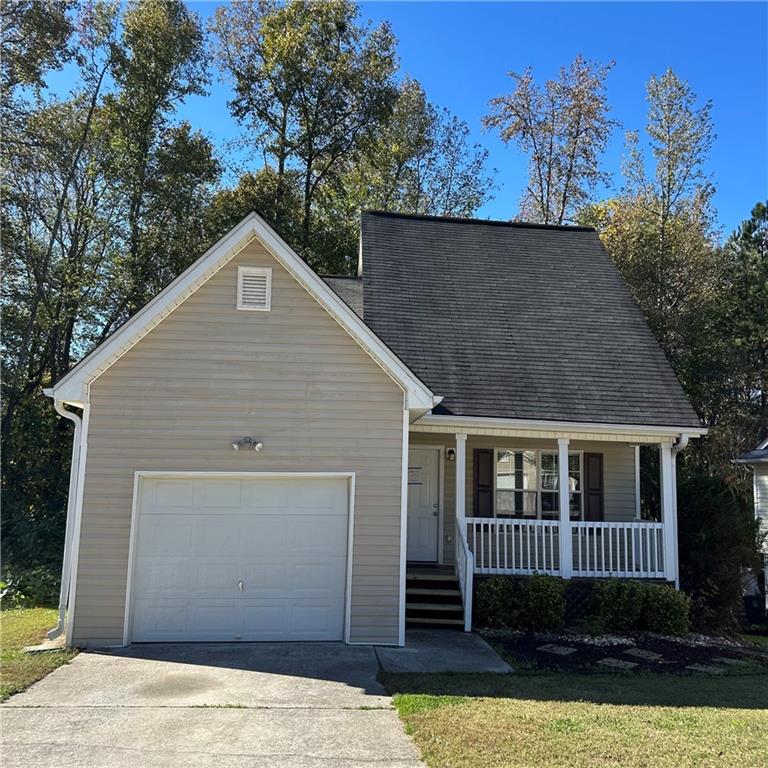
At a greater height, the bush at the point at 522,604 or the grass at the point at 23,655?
the bush at the point at 522,604

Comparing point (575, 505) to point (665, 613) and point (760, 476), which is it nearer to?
point (665, 613)

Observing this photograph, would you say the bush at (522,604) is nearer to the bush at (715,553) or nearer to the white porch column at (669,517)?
the white porch column at (669,517)

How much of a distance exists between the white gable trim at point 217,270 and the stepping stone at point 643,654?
14.0 ft

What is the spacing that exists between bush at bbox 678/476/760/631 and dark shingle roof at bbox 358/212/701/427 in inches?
62.4

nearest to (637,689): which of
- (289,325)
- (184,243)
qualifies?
(289,325)

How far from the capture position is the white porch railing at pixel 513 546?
34.4 feet

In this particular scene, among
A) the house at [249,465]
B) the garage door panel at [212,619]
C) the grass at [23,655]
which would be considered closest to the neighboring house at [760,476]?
the house at [249,465]

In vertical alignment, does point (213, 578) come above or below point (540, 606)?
above

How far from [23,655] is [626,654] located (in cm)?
759

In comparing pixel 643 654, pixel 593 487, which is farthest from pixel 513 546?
pixel 593 487

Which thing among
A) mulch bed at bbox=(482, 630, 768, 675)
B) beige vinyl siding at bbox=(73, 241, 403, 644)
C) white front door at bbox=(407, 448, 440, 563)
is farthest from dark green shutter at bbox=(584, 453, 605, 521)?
beige vinyl siding at bbox=(73, 241, 403, 644)

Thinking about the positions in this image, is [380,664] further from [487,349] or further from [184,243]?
[184,243]

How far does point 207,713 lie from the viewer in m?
5.90

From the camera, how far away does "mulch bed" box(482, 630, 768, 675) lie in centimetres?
822
